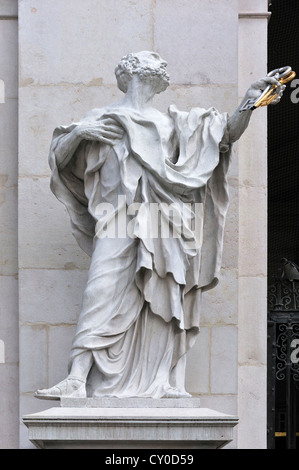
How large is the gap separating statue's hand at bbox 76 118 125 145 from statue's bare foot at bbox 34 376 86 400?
177 cm

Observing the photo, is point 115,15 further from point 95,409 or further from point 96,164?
point 95,409

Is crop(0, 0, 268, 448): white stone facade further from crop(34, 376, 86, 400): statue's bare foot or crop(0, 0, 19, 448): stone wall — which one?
crop(34, 376, 86, 400): statue's bare foot

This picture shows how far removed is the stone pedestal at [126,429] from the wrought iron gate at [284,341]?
9.29ft

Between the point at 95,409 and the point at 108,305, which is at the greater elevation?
the point at 108,305

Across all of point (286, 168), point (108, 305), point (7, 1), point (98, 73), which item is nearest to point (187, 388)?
point (108, 305)

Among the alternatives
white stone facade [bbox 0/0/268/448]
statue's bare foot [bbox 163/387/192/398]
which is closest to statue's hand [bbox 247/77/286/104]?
white stone facade [bbox 0/0/268/448]

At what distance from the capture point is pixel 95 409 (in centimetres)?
996

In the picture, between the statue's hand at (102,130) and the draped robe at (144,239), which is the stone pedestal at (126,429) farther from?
the statue's hand at (102,130)

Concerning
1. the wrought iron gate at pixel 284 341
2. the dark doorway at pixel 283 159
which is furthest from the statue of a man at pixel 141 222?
the dark doorway at pixel 283 159

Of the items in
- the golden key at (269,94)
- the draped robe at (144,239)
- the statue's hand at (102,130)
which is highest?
the golden key at (269,94)

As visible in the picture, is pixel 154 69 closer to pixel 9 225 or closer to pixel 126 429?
pixel 9 225

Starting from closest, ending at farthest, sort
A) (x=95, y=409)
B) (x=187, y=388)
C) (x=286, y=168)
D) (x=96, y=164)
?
(x=95, y=409)
(x=96, y=164)
(x=187, y=388)
(x=286, y=168)

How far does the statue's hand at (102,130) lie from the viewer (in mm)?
10586

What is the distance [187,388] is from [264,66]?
2.78 meters
